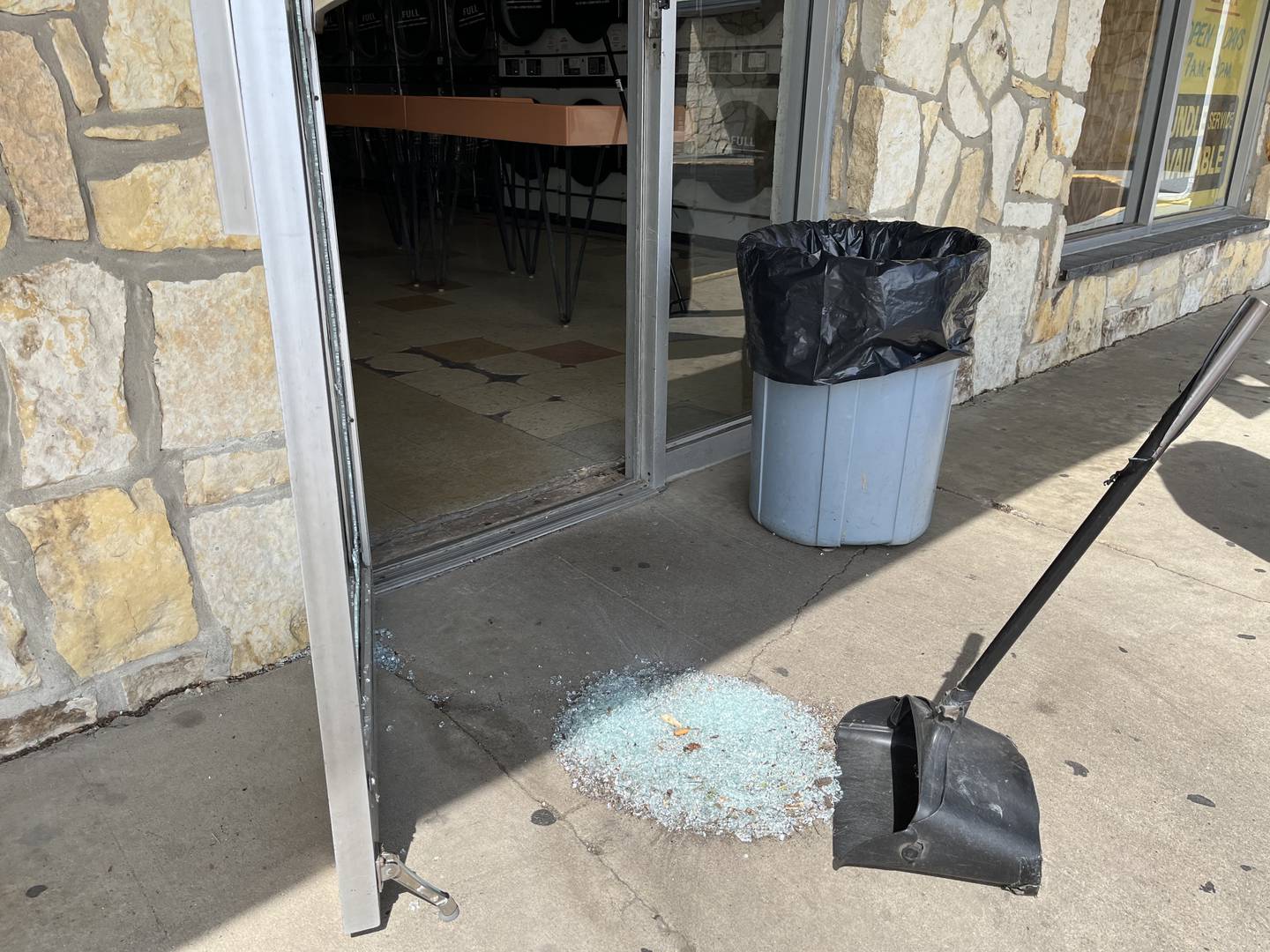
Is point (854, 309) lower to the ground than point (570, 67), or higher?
lower

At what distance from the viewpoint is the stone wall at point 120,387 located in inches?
68.4

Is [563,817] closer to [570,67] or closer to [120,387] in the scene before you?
[120,387]

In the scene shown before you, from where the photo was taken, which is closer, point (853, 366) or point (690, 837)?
point (690, 837)

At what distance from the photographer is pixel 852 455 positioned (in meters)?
2.78

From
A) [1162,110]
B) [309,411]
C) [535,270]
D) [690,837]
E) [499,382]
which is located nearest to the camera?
[309,411]

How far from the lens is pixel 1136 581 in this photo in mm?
2787

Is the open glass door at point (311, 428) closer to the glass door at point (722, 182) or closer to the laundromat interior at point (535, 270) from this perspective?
the laundromat interior at point (535, 270)

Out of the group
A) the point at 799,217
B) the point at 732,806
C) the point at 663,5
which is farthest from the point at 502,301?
the point at 732,806

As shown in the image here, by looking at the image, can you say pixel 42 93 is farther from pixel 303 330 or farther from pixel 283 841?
pixel 283 841

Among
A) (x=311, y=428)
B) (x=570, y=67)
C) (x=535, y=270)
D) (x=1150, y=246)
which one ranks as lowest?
(x=535, y=270)

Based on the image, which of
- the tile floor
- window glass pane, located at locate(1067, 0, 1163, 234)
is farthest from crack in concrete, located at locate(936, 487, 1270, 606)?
window glass pane, located at locate(1067, 0, 1163, 234)

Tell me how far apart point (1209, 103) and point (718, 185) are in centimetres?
443

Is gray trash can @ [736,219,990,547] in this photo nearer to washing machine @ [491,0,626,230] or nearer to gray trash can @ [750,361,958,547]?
gray trash can @ [750,361,958,547]

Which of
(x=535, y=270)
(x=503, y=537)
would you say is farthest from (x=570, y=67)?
(x=503, y=537)
